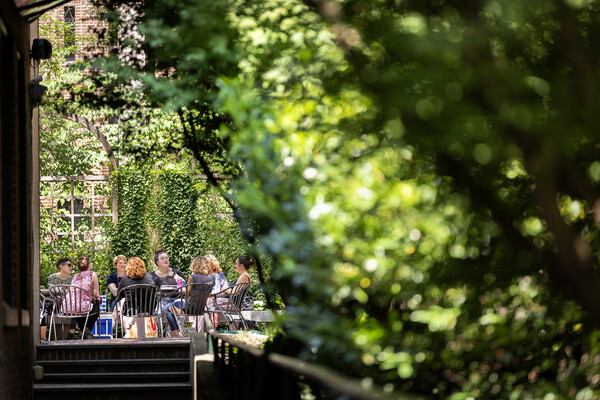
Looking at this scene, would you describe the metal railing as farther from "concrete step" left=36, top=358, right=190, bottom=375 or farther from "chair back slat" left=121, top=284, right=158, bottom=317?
"chair back slat" left=121, top=284, right=158, bottom=317

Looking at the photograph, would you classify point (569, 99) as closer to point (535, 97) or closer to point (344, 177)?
point (535, 97)

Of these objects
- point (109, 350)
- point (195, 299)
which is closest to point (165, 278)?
point (195, 299)

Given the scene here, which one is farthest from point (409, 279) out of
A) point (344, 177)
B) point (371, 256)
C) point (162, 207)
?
point (162, 207)

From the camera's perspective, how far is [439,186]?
3.55 metres

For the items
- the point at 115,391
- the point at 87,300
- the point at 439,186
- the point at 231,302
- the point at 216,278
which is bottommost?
the point at 115,391

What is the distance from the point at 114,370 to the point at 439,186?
776cm

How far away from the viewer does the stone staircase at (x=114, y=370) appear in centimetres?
1012

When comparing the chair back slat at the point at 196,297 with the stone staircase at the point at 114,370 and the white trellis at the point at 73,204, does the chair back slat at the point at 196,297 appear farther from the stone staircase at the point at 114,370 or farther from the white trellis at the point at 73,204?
the white trellis at the point at 73,204

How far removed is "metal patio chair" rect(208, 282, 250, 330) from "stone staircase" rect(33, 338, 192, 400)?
4.94 feet

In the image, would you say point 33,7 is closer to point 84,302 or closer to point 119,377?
point 119,377

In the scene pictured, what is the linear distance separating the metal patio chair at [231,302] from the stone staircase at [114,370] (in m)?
1.50

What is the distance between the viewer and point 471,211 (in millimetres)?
3508

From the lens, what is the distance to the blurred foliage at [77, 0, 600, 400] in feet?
10.3

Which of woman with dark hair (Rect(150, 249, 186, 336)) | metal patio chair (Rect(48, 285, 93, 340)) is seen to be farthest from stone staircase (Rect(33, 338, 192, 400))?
woman with dark hair (Rect(150, 249, 186, 336))
